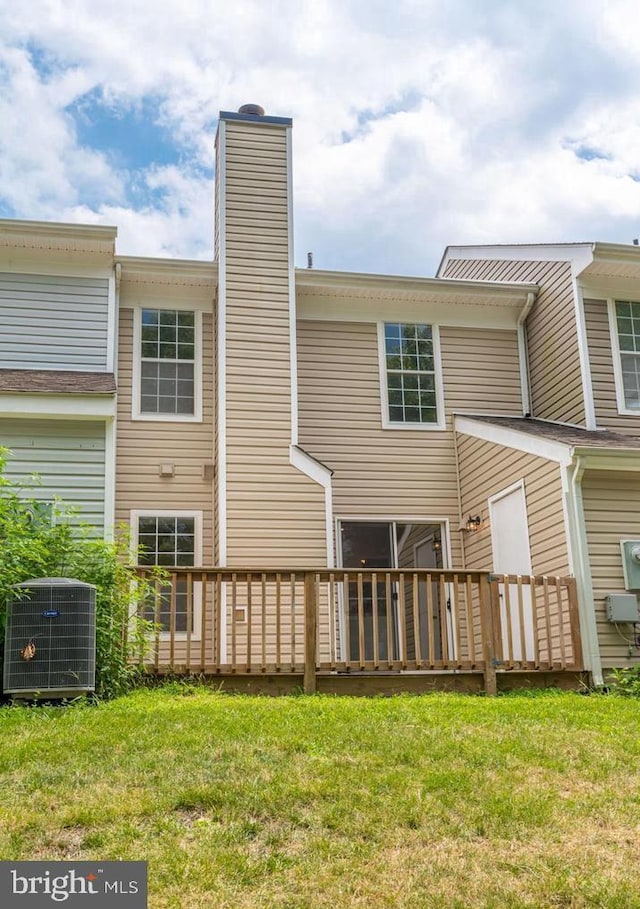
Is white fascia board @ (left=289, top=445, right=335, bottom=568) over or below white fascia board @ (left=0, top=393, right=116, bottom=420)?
below

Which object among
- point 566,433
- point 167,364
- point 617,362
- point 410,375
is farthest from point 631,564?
point 167,364

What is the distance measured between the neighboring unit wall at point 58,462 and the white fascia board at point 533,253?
6.30 metres

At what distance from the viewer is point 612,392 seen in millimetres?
11500

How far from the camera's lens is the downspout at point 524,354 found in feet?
41.2

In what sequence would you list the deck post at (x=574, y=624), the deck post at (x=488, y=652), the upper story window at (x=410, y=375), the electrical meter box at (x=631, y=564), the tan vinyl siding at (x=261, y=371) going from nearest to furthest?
the deck post at (x=488, y=652) < the deck post at (x=574, y=624) < the electrical meter box at (x=631, y=564) < the tan vinyl siding at (x=261, y=371) < the upper story window at (x=410, y=375)

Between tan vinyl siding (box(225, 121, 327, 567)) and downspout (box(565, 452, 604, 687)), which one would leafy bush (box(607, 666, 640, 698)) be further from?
tan vinyl siding (box(225, 121, 327, 567))

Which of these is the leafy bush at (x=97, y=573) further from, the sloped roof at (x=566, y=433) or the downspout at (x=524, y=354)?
the downspout at (x=524, y=354)

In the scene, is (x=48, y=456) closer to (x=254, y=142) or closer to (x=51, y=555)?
(x=51, y=555)

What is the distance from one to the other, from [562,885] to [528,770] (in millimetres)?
1401

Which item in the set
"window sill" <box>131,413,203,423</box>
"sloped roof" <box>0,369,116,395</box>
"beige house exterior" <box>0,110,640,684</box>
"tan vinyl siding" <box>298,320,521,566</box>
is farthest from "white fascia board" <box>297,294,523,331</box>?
"sloped roof" <box>0,369,116,395</box>

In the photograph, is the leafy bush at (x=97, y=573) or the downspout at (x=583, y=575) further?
the downspout at (x=583, y=575)

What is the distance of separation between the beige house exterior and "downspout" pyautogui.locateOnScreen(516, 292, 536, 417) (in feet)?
0.06

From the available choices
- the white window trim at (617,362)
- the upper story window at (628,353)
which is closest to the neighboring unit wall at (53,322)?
the white window trim at (617,362)

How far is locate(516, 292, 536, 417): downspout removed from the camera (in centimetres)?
1255
